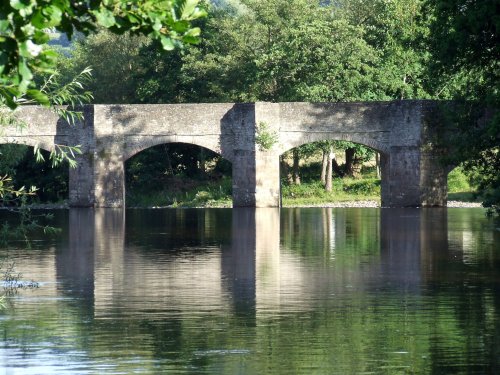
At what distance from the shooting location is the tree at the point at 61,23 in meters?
7.29

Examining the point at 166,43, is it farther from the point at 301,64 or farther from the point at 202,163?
the point at 202,163

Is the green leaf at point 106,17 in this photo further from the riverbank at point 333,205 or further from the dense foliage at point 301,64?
the riverbank at point 333,205

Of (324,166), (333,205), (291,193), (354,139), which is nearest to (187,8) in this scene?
(354,139)

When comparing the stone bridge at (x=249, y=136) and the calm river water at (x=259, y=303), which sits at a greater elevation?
the stone bridge at (x=249, y=136)

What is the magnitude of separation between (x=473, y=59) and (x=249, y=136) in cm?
1282

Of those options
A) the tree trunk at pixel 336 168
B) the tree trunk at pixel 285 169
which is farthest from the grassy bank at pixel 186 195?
the tree trunk at pixel 336 168

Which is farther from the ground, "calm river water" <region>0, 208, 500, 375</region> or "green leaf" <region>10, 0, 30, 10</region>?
"green leaf" <region>10, 0, 30, 10</region>

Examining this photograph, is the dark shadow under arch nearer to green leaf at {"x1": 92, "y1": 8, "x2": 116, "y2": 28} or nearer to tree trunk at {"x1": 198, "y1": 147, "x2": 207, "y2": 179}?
tree trunk at {"x1": 198, "y1": 147, "x2": 207, "y2": 179}

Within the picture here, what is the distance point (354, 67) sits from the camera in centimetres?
4569

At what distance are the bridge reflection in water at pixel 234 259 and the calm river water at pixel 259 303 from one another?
1.7 inches

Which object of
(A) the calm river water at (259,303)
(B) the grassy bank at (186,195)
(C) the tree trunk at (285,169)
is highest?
(C) the tree trunk at (285,169)

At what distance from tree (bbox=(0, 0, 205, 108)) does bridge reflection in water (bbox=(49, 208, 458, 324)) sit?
8.96m

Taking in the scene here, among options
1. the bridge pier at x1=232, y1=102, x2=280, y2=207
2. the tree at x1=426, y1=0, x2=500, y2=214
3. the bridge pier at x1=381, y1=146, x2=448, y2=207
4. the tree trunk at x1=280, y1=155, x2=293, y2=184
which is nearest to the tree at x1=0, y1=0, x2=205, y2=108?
the tree at x1=426, y1=0, x2=500, y2=214

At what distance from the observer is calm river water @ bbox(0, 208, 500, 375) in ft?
44.0
